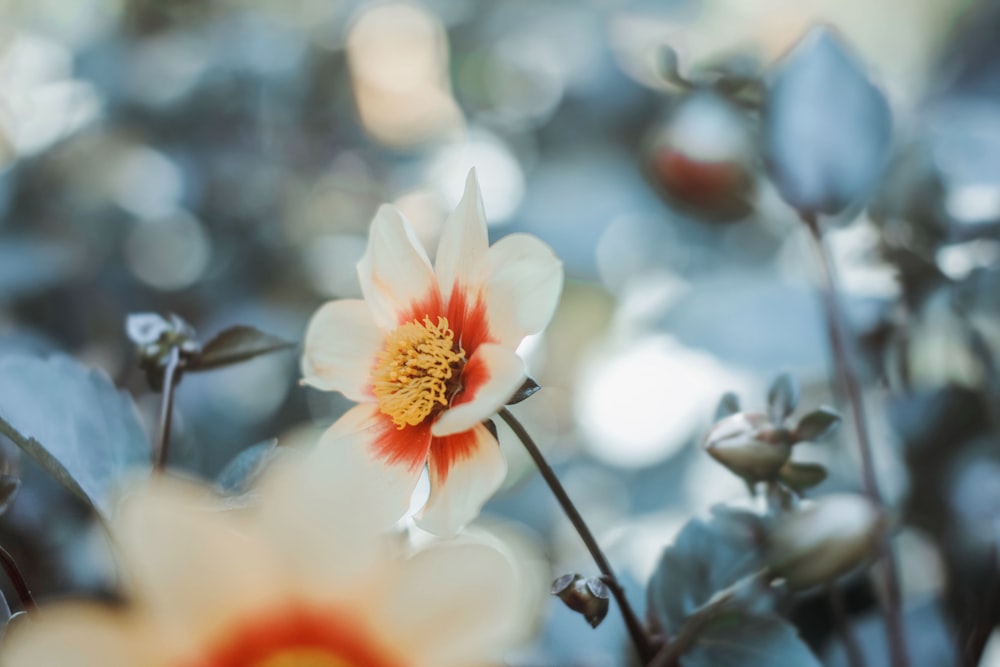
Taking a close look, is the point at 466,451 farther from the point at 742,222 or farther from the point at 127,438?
the point at 742,222

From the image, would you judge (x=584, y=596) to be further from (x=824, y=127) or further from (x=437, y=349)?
(x=824, y=127)

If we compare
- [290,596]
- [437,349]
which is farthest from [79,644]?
[437,349]

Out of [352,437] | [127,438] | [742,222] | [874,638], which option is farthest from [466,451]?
[742,222]

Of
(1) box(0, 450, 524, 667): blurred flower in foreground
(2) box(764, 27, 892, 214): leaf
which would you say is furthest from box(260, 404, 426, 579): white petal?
(2) box(764, 27, 892, 214): leaf

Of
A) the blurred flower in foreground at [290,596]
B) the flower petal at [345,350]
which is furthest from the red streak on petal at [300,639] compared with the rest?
the flower petal at [345,350]

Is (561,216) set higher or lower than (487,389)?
lower

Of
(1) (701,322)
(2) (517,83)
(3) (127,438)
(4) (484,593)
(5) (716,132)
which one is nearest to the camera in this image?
A: (4) (484,593)

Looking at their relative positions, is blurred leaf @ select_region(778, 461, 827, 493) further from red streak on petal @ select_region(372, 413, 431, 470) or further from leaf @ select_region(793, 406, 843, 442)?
red streak on petal @ select_region(372, 413, 431, 470)
